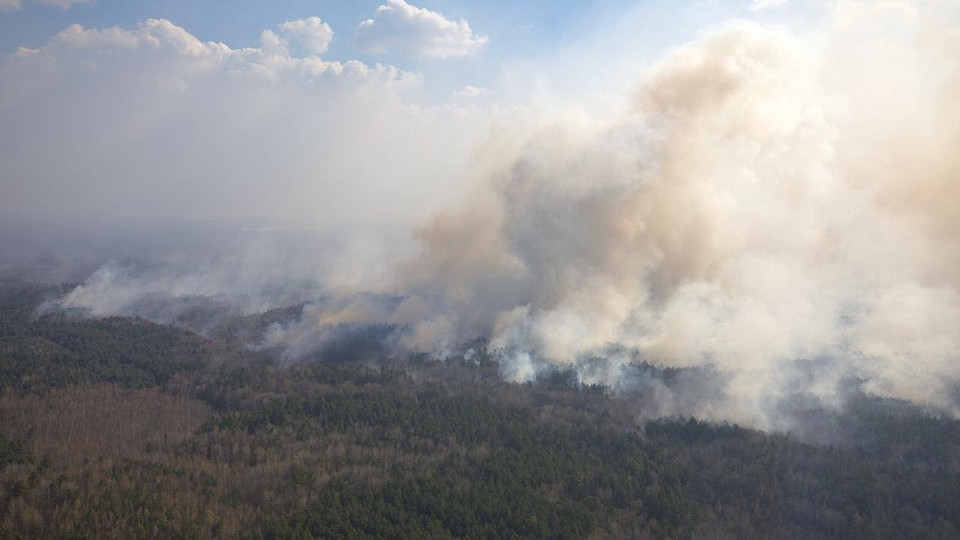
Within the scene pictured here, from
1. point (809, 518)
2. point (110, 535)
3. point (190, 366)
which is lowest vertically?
point (110, 535)

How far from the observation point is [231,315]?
166 m

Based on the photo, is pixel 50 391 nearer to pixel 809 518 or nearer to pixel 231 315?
pixel 231 315

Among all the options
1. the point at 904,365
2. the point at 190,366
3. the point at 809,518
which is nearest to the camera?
the point at 809,518

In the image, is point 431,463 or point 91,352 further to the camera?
point 91,352

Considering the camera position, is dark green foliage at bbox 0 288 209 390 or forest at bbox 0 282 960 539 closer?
forest at bbox 0 282 960 539

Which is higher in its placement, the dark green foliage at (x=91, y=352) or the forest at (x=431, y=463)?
the dark green foliage at (x=91, y=352)

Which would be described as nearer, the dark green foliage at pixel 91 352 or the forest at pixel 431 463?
the forest at pixel 431 463

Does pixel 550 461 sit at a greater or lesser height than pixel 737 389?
lesser

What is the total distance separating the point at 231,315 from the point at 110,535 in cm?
12149

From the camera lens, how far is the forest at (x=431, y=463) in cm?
5475

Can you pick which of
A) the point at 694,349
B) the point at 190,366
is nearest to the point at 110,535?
the point at 190,366

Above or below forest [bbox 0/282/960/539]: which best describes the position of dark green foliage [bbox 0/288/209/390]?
above

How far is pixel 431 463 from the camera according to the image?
68.1 meters

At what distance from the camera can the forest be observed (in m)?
54.8
